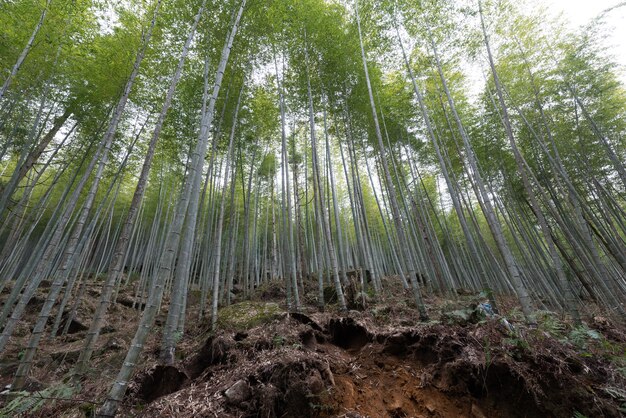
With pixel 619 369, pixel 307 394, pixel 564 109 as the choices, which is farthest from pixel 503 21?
pixel 307 394

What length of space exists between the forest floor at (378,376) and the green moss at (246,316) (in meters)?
0.90

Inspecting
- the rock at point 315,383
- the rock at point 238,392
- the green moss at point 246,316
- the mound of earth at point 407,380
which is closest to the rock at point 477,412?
the mound of earth at point 407,380

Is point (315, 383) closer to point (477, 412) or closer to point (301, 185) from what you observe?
point (477, 412)

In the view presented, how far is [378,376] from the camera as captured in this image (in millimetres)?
2160

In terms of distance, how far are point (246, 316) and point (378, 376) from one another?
2484mm

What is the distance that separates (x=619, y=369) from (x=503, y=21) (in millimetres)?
6422

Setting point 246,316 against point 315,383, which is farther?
point 246,316

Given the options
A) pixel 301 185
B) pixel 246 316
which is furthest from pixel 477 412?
pixel 301 185

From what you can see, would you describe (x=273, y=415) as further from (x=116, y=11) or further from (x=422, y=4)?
(x=422, y=4)

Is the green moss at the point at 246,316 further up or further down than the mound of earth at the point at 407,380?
further up

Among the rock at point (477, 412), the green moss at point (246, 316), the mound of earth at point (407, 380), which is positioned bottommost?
the rock at point (477, 412)

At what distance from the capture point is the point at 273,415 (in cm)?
168

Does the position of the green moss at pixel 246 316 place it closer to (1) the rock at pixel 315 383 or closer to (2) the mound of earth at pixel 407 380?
(2) the mound of earth at pixel 407 380

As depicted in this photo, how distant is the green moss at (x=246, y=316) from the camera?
368 centimetres
